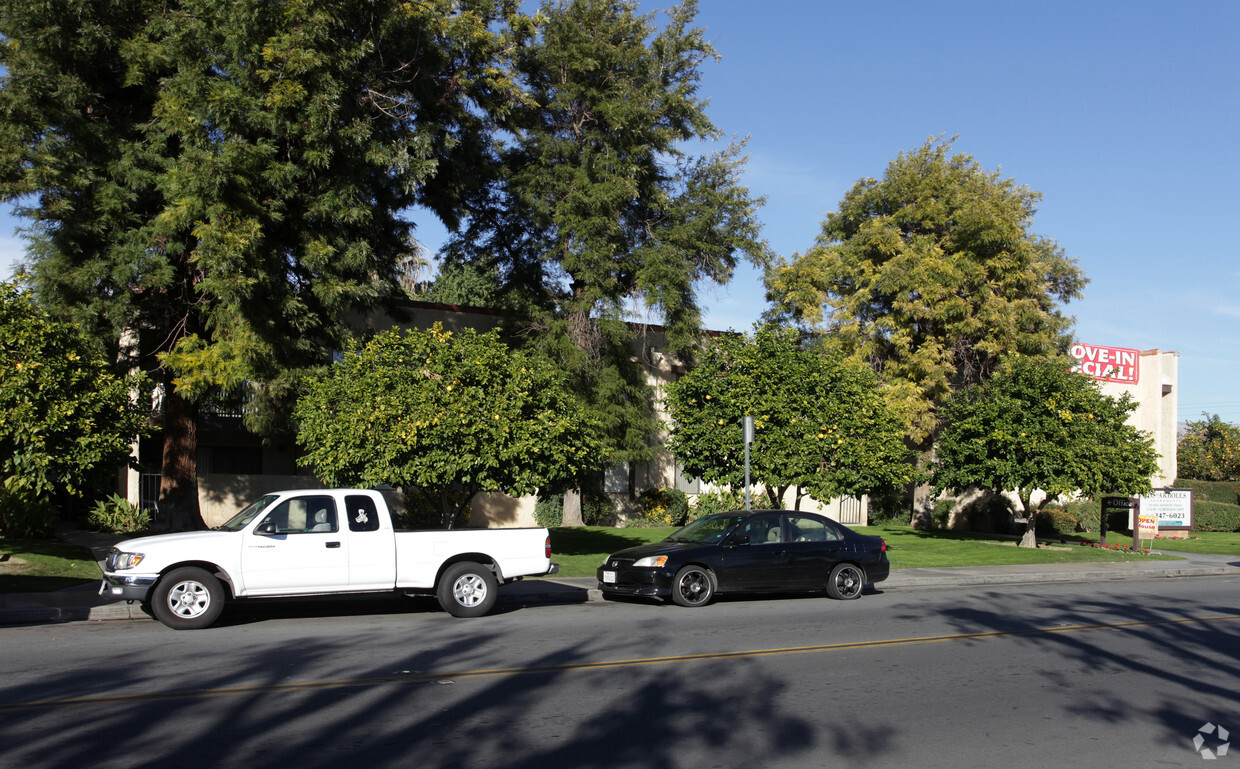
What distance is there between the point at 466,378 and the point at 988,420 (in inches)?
599

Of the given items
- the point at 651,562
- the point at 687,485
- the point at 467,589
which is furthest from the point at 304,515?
the point at 687,485

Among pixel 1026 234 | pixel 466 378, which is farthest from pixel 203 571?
pixel 1026 234

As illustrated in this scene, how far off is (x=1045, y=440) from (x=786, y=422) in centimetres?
836

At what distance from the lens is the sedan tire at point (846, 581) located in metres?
14.7

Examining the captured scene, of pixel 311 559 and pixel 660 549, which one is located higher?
pixel 311 559

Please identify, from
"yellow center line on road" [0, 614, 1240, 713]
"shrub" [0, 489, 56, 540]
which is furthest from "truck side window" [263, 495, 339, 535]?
"shrub" [0, 489, 56, 540]

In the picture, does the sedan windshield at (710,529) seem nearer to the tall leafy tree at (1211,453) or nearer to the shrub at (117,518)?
the shrub at (117,518)

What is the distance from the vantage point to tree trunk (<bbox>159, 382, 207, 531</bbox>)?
20.8 m

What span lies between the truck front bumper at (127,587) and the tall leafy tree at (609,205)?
52.6 feet

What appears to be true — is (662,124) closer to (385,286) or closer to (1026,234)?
(385,286)

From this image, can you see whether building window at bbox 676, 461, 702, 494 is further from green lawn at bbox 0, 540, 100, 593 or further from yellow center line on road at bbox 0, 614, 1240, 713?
yellow center line on road at bbox 0, 614, 1240, 713

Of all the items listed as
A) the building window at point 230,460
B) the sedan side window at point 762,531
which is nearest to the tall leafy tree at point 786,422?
the sedan side window at point 762,531

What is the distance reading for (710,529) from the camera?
1449 cm

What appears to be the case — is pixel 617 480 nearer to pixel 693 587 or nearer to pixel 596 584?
pixel 596 584
